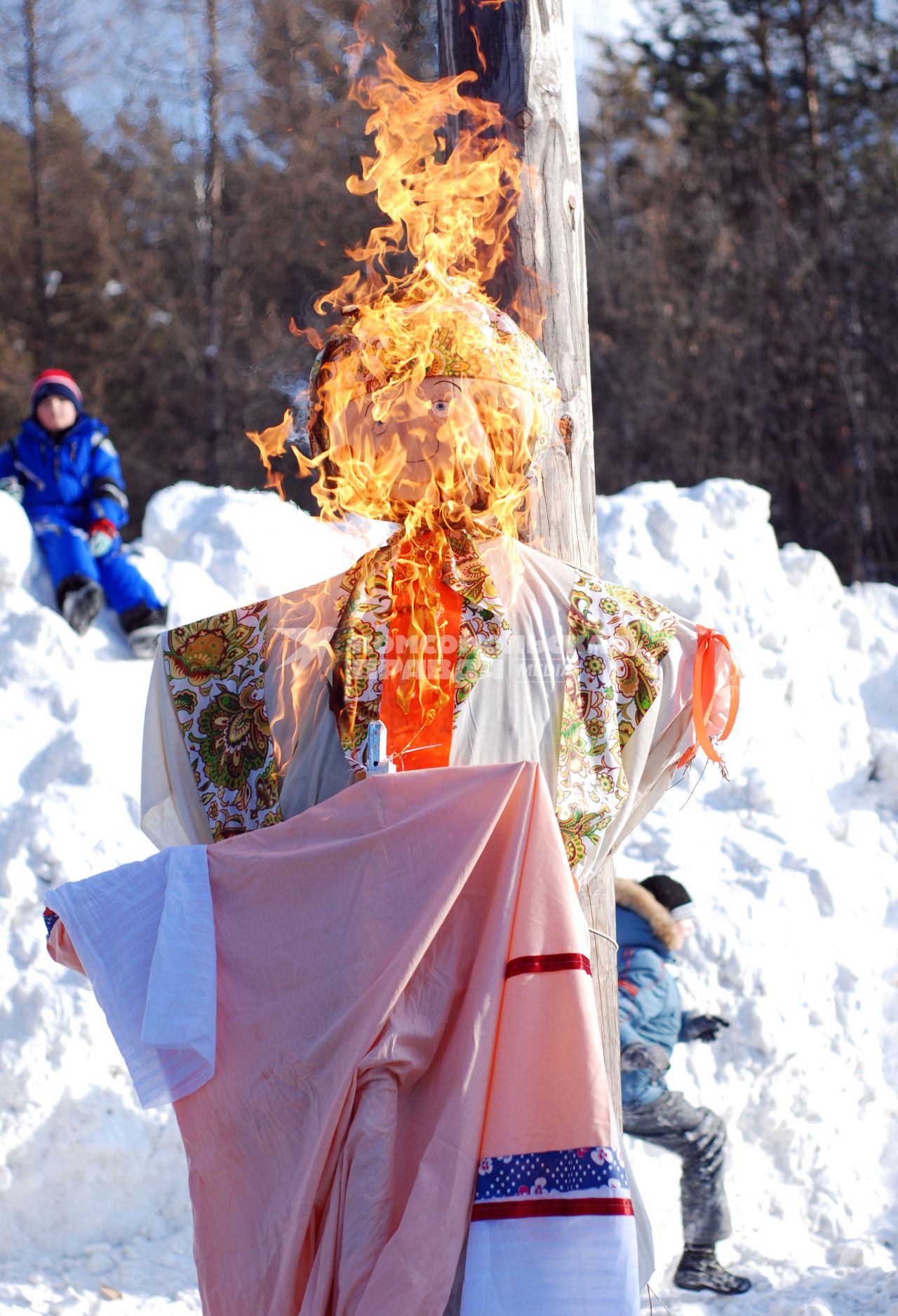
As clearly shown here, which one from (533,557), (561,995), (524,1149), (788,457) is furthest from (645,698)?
(788,457)

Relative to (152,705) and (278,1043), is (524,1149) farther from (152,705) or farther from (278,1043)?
(152,705)

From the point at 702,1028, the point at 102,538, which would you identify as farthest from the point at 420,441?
the point at 102,538

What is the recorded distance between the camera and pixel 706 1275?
3.53 m

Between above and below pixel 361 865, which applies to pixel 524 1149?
below

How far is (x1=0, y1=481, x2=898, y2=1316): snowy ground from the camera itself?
3566 mm

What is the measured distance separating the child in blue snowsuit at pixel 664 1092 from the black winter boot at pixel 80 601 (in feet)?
7.64

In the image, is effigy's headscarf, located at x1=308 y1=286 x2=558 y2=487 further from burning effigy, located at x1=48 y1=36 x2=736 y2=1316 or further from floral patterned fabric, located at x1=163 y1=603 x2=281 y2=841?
floral patterned fabric, located at x1=163 y1=603 x2=281 y2=841

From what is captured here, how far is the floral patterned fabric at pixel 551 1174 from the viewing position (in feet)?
5.60

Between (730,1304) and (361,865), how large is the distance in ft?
7.40

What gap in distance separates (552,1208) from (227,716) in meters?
0.97

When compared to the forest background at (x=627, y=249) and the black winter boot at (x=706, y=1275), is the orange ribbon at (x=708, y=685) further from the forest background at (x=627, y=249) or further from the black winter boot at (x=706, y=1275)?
the forest background at (x=627, y=249)

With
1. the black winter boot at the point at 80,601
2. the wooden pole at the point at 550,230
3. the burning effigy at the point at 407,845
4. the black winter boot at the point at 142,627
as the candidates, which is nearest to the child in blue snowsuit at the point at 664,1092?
the wooden pole at the point at 550,230

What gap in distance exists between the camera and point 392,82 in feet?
7.81

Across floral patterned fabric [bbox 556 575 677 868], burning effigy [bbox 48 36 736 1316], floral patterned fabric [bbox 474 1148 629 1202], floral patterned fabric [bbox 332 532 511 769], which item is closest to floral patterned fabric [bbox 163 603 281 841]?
burning effigy [bbox 48 36 736 1316]
